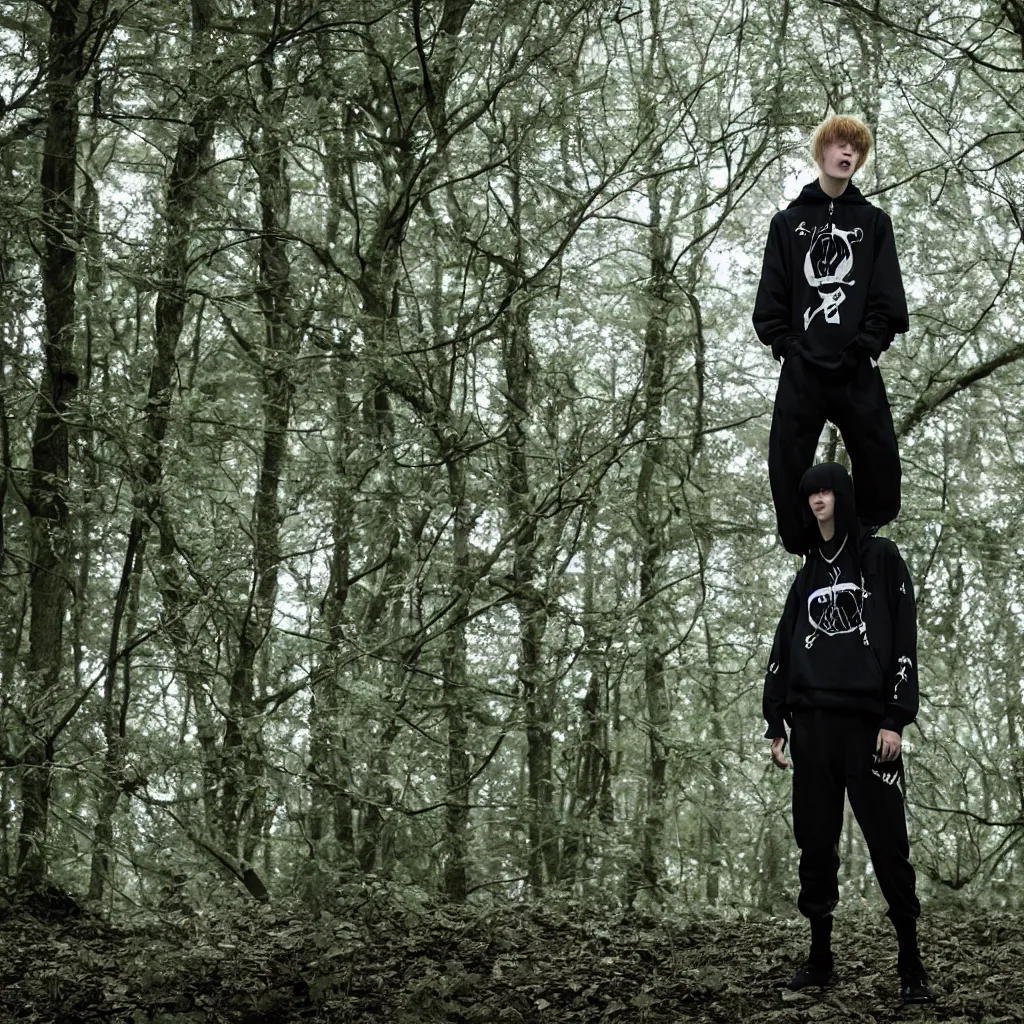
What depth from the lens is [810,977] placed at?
3.57 m

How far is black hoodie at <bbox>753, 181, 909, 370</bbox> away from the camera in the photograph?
3129mm

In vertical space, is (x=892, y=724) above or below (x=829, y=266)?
below

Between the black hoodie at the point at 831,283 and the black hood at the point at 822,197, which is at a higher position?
the black hood at the point at 822,197

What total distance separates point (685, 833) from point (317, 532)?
228 inches

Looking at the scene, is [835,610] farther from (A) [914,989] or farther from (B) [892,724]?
(A) [914,989]

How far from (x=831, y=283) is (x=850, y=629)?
959 mm

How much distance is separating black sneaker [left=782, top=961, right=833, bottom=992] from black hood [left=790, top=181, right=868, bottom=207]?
222cm

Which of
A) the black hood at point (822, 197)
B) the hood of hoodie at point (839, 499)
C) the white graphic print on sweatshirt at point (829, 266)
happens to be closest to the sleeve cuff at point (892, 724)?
the hood of hoodie at point (839, 499)

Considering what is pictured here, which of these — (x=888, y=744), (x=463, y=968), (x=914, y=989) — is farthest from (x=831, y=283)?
(x=463, y=968)

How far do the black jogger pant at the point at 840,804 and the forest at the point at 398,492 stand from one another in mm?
430

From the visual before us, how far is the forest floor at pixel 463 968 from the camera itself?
342 cm

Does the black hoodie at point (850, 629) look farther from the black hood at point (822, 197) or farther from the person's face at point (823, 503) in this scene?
the black hood at point (822, 197)

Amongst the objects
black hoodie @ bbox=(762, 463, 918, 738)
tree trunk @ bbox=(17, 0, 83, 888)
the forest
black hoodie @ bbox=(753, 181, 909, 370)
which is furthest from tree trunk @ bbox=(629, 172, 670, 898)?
tree trunk @ bbox=(17, 0, 83, 888)

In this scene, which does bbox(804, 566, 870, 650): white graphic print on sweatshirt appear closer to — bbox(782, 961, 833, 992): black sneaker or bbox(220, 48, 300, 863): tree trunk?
bbox(782, 961, 833, 992): black sneaker
